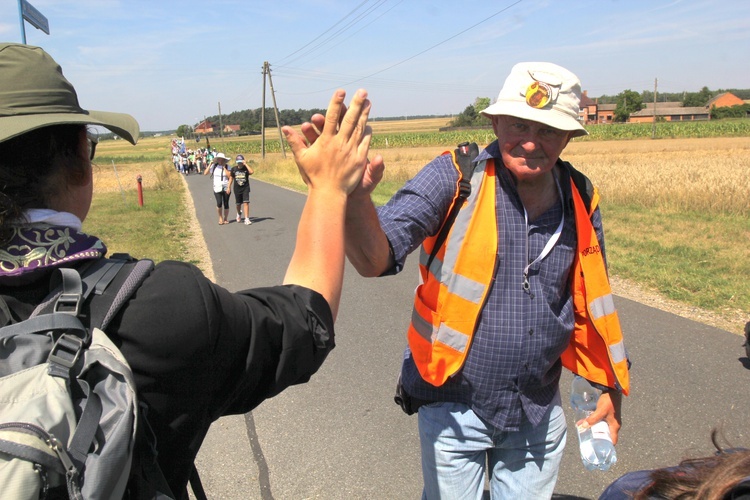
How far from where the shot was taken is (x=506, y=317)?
6.29 ft

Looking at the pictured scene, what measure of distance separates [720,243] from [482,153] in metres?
8.43

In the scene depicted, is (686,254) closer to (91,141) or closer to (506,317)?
(506,317)

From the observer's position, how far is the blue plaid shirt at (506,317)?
1.91 metres

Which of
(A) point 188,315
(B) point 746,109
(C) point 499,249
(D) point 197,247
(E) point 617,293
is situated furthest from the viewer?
(B) point 746,109

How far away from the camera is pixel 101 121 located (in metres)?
1.11

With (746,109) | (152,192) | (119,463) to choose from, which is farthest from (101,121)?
Answer: (746,109)

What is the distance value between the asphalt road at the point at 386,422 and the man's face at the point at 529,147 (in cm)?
134

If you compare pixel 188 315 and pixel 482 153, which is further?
pixel 482 153

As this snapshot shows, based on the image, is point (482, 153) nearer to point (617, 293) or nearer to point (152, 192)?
point (617, 293)

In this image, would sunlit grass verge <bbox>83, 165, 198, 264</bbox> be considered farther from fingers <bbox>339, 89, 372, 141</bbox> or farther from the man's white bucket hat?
fingers <bbox>339, 89, 372, 141</bbox>

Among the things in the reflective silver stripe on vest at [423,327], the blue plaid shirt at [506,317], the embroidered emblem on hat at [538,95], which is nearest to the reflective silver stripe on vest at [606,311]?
the blue plaid shirt at [506,317]

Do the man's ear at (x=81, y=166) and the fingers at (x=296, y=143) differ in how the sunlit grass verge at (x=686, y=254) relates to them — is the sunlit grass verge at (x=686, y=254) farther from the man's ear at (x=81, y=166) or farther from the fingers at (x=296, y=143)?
the man's ear at (x=81, y=166)

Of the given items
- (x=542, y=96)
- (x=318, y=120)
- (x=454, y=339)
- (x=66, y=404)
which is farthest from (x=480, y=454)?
(x=66, y=404)

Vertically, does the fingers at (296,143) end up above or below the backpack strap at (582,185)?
above
